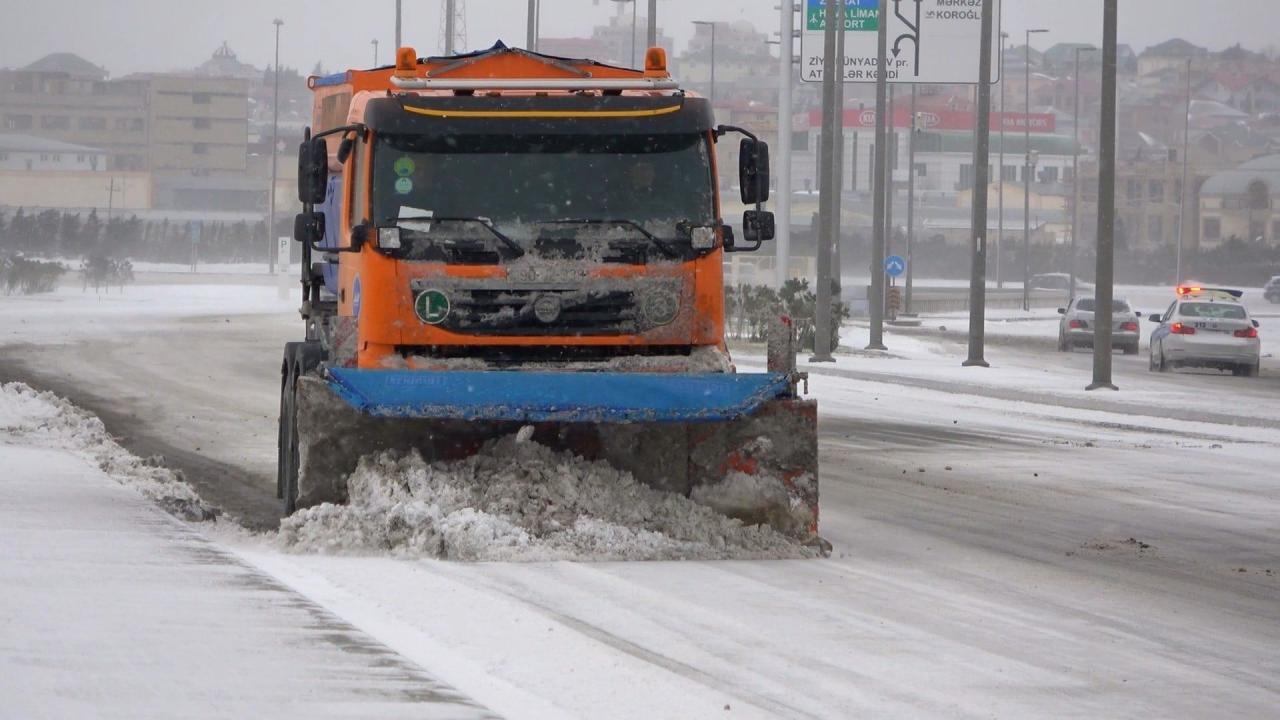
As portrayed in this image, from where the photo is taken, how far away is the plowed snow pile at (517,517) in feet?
33.8

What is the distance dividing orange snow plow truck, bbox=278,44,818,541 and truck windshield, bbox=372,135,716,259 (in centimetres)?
1

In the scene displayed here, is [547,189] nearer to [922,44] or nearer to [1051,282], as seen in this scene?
[922,44]

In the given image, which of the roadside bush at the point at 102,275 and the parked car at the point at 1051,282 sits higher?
the parked car at the point at 1051,282

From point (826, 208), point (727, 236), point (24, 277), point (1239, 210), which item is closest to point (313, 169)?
point (727, 236)

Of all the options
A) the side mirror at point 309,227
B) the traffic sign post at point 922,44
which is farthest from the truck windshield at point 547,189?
the traffic sign post at point 922,44

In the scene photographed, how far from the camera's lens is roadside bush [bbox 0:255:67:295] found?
193 ft

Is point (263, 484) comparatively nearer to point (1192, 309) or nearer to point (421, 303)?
point (421, 303)

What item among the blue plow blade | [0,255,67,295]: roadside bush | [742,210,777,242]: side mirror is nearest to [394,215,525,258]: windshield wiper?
the blue plow blade

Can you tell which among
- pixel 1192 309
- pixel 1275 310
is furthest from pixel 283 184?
pixel 1192 309

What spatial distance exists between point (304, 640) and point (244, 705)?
3.91 feet

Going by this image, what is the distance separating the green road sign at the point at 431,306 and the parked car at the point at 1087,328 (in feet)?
123

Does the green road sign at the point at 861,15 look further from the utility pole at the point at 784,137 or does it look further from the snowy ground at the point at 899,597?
the snowy ground at the point at 899,597

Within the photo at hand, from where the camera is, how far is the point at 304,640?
7879 mm

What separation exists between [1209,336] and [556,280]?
1129 inches
